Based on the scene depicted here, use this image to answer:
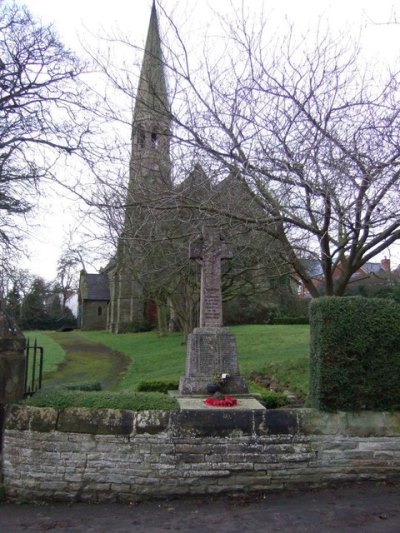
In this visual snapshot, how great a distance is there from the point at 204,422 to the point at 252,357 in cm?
1405

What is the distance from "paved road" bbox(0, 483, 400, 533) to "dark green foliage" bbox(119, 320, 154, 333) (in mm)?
38162

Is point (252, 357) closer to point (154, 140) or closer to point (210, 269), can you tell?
point (210, 269)

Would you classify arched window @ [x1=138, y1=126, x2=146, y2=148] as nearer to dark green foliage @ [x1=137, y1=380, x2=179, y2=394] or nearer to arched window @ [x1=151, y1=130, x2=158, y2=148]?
arched window @ [x1=151, y1=130, x2=158, y2=148]

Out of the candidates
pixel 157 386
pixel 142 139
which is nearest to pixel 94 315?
pixel 157 386

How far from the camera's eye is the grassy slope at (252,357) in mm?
14450

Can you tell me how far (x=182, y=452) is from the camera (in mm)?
5742

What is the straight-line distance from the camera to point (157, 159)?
931cm

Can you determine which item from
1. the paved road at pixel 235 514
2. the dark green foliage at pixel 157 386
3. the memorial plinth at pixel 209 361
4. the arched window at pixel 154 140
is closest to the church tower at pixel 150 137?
the arched window at pixel 154 140

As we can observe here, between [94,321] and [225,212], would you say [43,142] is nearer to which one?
[225,212]

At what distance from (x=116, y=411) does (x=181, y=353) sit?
17.8m

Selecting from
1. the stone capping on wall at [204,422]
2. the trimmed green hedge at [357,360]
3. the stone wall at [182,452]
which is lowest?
the stone wall at [182,452]

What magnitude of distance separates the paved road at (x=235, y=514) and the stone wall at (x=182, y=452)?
0.16 meters

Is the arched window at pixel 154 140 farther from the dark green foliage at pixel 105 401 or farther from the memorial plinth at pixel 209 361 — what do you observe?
the dark green foliage at pixel 105 401

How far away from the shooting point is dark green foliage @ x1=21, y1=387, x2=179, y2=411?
5914mm
